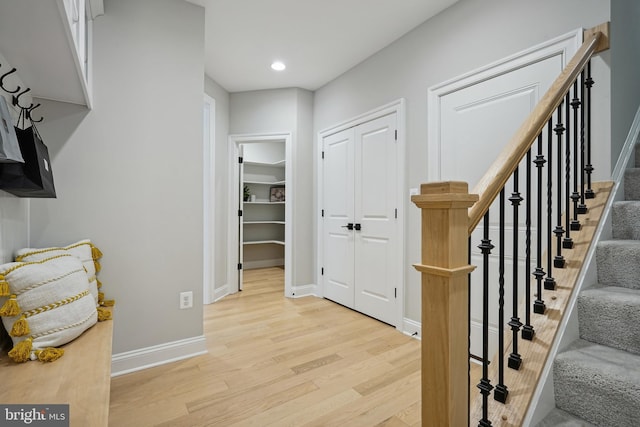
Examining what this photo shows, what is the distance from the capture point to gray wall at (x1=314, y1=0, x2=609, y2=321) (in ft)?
6.23

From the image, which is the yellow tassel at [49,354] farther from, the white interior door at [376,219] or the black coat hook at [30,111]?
the white interior door at [376,219]

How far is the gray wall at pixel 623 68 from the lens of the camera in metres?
1.69

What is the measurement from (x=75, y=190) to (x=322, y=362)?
1990 mm

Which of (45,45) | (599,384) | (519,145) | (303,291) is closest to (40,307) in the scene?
(45,45)

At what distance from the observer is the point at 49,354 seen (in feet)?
4.12

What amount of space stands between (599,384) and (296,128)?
3584 millimetres

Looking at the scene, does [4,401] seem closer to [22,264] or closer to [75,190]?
[22,264]

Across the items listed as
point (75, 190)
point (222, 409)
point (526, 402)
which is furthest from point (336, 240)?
point (526, 402)

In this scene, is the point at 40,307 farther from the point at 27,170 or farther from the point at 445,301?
the point at 445,301

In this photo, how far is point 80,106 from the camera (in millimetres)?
1982

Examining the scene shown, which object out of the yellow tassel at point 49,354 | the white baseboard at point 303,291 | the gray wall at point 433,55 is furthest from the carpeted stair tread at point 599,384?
the white baseboard at point 303,291

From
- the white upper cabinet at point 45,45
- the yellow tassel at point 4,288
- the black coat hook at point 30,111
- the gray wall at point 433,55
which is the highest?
the gray wall at point 433,55

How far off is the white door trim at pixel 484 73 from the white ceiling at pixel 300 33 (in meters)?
0.62

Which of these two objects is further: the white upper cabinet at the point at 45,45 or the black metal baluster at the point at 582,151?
the black metal baluster at the point at 582,151
